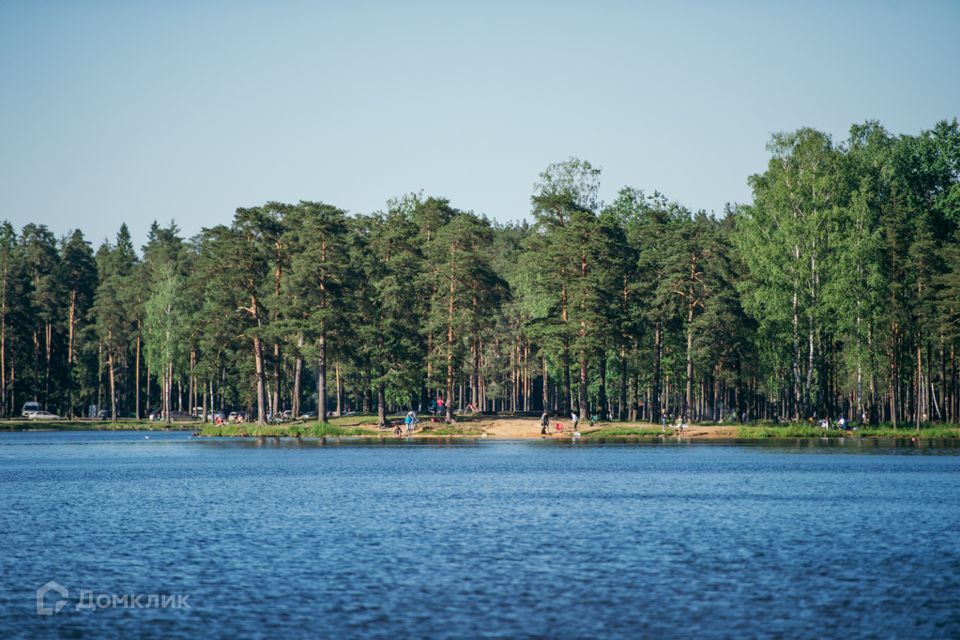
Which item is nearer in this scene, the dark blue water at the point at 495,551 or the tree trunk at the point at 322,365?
the dark blue water at the point at 495,551

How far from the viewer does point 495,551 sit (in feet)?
108

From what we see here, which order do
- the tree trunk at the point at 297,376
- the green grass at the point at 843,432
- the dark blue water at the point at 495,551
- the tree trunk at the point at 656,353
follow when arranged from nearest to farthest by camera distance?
the dark blue water at the point at 495,551 → the green grass at the point at 843,432 → the tree trunk at the point at 656,353 → the tree trunk at the point at 297,376

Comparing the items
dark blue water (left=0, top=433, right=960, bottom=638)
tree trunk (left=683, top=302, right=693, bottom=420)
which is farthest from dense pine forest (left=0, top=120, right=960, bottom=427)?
dark blue water (left=0, top=433, right=960, bottom=638)

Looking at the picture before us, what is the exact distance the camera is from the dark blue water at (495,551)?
2369cm

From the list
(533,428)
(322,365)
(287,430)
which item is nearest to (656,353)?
(533,428)

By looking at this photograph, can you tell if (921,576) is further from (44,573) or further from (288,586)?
(44,573)

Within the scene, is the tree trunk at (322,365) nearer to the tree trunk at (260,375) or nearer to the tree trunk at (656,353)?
the tree trunk at (260,375)

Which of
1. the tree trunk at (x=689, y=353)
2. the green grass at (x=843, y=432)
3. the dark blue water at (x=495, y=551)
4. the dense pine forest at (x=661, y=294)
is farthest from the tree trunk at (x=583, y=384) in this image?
the dark blue water at (x=495, y=551)

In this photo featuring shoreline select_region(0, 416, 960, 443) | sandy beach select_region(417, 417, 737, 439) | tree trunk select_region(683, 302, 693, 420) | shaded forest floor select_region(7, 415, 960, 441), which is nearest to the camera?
shoreline select_region(0, 416, 960, 443)

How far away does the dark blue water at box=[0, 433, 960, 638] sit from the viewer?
77.7ft

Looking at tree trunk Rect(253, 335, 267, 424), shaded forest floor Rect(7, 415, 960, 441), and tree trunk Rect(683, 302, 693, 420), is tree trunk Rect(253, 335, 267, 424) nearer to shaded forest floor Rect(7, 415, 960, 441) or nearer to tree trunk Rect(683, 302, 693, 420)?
shaded forest floor Rect(7, 415, 960, 441)

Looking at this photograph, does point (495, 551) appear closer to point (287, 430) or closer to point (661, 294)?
point (661, 294)

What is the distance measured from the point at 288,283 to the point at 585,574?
74.7 meters

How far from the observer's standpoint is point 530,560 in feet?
102
